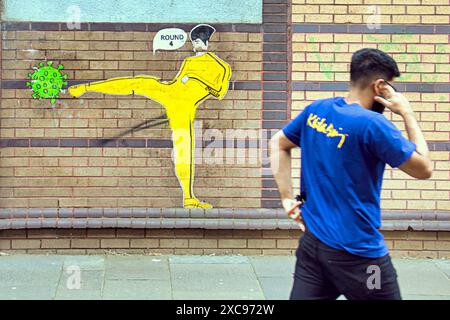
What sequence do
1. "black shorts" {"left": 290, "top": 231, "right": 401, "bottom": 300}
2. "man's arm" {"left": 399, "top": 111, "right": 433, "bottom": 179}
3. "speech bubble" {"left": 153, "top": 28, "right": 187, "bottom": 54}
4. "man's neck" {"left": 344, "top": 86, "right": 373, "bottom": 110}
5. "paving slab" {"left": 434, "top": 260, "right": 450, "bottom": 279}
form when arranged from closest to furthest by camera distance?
"man's arm" {"left": 399, "top": 111, "right": 433, "bottom": 179} < "black shorts" {"left": 290, "top": 231, "right": 401, "bottom": 300} < "man's neck" {"left": 344, "top": 86, "right": 373, "bottom": 110} < "paving slab" {"left": 434, "top": 260, "right": 450, "bottom": 279} < "speech bubble" {"left": 153, "top": 28, "right": 187, "bottom": 54}

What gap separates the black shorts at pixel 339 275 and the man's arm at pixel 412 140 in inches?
18.2

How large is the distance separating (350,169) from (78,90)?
4163 millimetres

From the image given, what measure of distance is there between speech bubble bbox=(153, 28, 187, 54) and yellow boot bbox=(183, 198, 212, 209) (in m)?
1.48

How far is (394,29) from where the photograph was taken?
7.07m

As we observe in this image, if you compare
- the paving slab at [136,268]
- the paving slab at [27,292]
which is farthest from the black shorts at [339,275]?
the paving slab at [136,268]

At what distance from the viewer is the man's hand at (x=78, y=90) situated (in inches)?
278

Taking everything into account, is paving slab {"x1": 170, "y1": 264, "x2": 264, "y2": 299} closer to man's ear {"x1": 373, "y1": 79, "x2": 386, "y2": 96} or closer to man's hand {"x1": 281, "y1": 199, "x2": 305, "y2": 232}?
man's hand {"x1": 281, "y1": 199, "x2": 305, "y2": 232}

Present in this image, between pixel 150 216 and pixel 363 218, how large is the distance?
378 cm

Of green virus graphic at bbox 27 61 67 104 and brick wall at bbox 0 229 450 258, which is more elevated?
green virus graphic at bbox 27 61 67 104

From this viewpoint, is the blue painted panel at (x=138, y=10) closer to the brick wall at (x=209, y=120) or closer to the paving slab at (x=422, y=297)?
the brick wall at (x=209, y=120)

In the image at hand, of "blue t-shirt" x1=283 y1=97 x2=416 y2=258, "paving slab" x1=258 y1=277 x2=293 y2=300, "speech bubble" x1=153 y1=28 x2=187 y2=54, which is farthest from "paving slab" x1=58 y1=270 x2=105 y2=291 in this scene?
"blue t-shirt" x1=283 y1=97 x2=416 y2=258

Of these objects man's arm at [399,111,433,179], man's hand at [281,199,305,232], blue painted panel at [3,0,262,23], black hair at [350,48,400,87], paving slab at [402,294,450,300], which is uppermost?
blue painted panel at [3,0,262,23]

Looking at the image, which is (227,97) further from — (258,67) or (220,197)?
(220,197)

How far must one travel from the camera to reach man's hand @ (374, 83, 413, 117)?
3.56m
